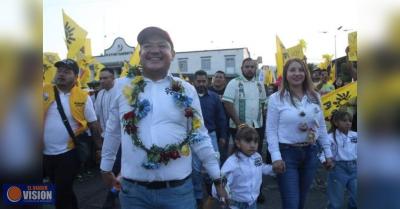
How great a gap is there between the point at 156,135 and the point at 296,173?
1.73 meters

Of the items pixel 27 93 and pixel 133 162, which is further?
pixel 133 162

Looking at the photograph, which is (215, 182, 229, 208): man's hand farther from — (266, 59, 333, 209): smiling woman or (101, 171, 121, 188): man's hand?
(266, 59, 333, 209): smiling woman

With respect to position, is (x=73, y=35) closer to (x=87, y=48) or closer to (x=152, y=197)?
(x=87, y=48)

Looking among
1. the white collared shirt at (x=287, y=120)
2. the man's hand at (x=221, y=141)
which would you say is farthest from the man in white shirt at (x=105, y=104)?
the white collared shirt at (x=287, y=120)

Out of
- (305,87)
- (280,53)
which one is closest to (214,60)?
(280,53)

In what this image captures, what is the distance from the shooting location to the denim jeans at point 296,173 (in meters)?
3.80

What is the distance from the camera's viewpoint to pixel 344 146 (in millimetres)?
4789

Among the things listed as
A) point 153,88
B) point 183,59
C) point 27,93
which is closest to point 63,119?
point 153,88

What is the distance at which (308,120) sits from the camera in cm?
381

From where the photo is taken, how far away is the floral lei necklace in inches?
104

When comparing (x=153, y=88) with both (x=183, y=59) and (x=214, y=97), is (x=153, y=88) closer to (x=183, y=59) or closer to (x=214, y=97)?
(x=214, y=97)

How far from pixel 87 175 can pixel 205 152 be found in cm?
566

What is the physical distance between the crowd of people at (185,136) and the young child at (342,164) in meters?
0.01

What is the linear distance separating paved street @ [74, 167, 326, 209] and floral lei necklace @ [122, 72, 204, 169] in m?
3.02
